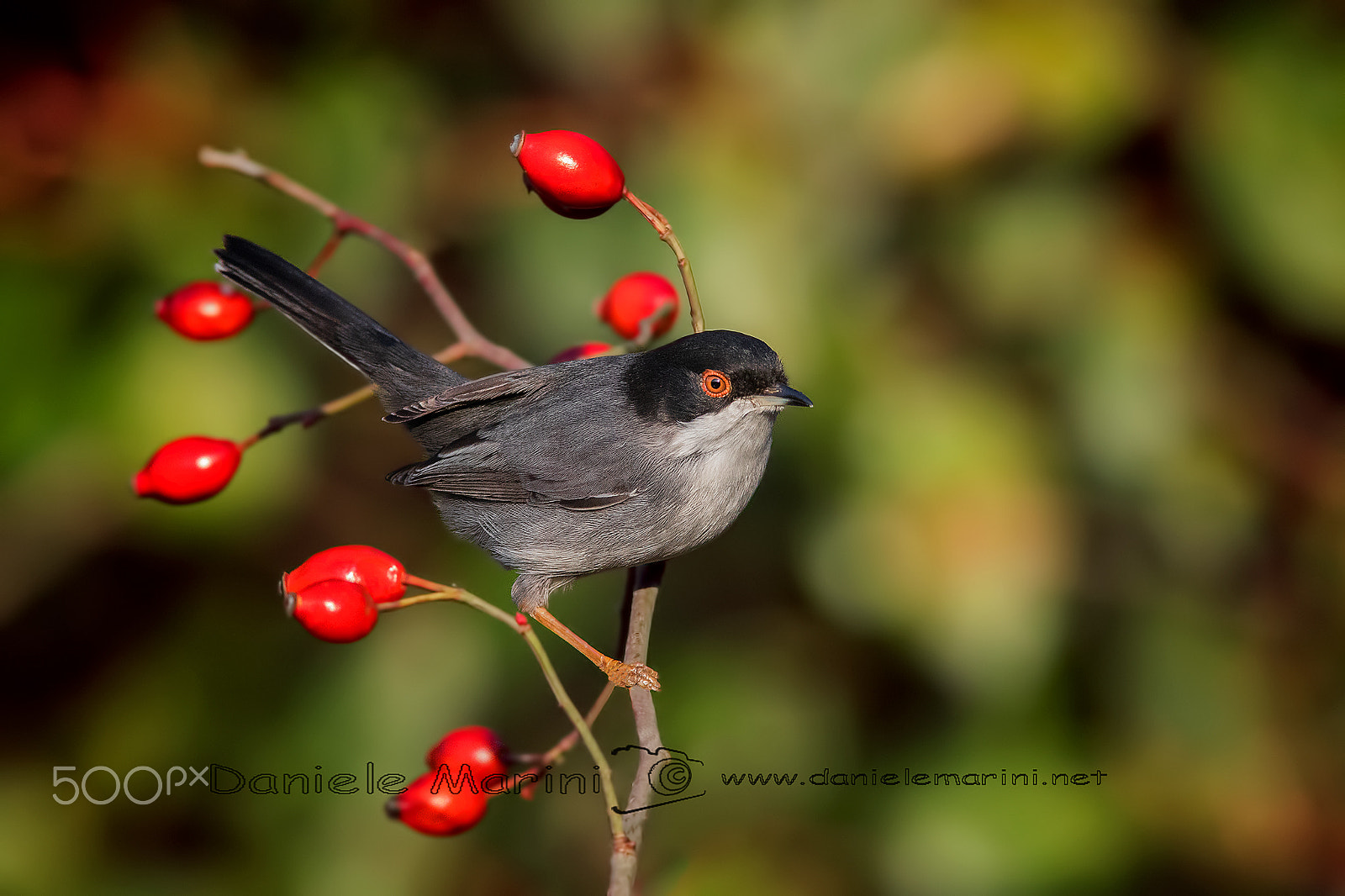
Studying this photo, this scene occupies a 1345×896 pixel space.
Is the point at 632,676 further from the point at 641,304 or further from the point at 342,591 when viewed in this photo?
the point at 641,304

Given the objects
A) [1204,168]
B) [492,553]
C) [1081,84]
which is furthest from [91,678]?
[1204,168]

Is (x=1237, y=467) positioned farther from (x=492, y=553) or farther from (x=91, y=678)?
(x=91, y=678)

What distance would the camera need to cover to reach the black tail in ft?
10.4

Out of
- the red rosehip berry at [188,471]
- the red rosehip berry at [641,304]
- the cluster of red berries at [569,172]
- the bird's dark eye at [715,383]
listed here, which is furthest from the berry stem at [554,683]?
the red rosehip berry at [641,304]

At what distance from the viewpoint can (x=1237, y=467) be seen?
387 centimetres

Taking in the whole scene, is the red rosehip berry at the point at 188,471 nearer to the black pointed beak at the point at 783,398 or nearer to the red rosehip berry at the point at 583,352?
the red rosehip berry at the point at 583,352

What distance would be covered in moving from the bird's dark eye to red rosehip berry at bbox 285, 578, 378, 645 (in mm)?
1010

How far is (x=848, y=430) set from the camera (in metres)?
3.48

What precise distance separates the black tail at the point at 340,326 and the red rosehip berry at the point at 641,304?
1.99ft

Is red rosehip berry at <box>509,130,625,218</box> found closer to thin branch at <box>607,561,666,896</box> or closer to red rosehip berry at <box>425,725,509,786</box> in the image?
thin branch at <box>607,561,666,896</box>

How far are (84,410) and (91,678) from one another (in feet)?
3.62

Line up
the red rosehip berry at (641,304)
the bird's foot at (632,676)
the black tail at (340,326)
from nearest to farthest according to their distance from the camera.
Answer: the bird's foot at (632,676), the red rosehip berry at (641,304), the black tail at (340,326)

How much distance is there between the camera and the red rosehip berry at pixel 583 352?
3285mm

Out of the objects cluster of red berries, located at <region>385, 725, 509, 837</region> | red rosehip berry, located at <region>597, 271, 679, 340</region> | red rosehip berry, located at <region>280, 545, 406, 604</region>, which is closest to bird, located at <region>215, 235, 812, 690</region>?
red rosehip berry, located at <region>597, 271, 679, 340</region>
